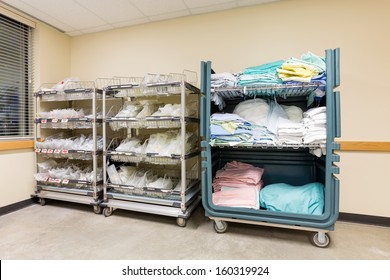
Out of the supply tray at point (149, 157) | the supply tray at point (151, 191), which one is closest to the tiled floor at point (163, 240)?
the supply tray at point (151, 191)

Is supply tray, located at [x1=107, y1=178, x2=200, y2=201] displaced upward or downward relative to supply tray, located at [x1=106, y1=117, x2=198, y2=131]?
downward

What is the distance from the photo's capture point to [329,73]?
1701mm

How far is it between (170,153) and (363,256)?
1932mm

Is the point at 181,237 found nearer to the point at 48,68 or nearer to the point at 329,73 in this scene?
the point at 329,73

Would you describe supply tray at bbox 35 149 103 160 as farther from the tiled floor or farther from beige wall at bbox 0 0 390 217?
the tiled floor

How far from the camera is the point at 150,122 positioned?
244 cm

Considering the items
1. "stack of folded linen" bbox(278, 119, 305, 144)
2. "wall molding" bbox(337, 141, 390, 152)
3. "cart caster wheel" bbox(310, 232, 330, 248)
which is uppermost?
"stack of folded linen" bbox(278, 119, 305, 144)

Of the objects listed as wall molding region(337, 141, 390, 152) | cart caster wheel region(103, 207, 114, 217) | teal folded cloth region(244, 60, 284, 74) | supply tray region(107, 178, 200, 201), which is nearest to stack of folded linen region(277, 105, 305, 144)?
teal folded cloth region(244, 60, 284, 74)

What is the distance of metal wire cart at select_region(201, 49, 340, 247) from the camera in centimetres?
171

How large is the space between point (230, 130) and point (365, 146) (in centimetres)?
150

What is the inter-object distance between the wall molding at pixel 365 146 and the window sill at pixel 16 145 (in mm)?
3905

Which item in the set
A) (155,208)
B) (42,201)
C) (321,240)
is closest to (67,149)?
(42,201)

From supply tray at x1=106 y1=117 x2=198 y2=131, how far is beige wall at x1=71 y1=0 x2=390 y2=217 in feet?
2.92

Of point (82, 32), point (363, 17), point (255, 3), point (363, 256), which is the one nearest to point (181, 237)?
point (363, 256)
